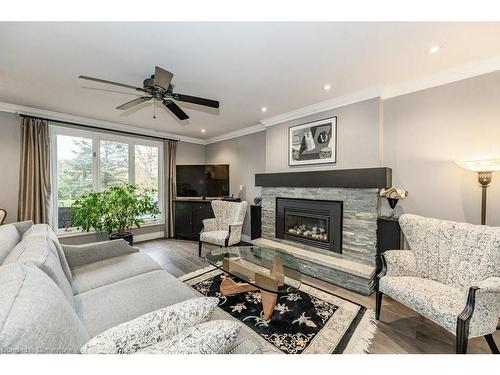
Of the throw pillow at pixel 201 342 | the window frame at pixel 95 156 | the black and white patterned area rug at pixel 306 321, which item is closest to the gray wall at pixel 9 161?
the window frame at pixel 95 156

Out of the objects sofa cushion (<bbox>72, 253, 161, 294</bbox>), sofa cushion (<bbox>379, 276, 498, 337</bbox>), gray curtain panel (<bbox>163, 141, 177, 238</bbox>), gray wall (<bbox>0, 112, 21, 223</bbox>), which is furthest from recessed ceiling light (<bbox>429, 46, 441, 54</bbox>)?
gray wall (<bbox>0, 112, 21, 223</bbox>)

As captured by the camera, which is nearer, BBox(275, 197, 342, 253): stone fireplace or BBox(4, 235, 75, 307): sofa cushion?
BBox(4, 235, 75, 307): sofa cushion

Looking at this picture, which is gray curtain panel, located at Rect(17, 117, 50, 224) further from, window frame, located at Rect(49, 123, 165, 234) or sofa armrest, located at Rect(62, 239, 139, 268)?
sofa armrest, located at Rect(62, 239, 139, 268)

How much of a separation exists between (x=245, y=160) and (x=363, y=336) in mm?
3642

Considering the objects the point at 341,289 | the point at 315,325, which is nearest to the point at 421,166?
the point at 341,289

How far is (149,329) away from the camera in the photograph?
0.83 metres

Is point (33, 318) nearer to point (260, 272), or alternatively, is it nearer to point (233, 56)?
point (260, 272)

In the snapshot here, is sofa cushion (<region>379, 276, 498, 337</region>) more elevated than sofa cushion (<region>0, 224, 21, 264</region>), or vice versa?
sofa cushion (<region>0, 224, 21, 264</region>)

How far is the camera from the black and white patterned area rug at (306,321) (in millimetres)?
1632

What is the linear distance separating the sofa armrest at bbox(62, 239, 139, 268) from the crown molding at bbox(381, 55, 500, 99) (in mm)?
3617

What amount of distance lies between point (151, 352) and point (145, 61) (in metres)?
2.36

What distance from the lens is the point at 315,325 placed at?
186 cm

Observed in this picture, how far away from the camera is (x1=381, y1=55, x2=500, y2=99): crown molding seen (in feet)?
6.81
